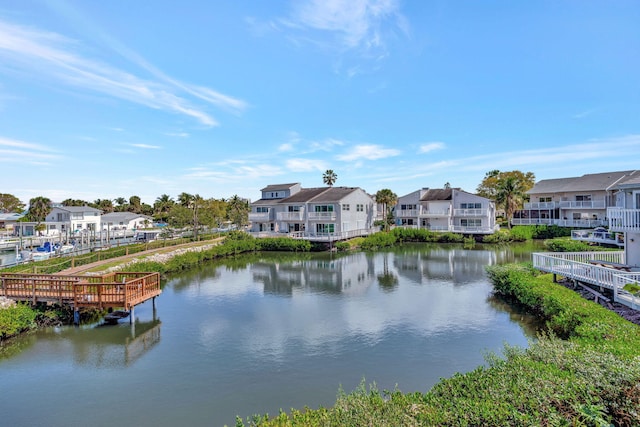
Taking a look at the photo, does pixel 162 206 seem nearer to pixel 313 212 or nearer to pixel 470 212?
pixel 313 212

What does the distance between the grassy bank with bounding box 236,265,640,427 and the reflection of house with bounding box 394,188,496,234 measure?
41468 millimetres

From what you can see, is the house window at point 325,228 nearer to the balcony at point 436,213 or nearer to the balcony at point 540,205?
the balcony at point 436,213

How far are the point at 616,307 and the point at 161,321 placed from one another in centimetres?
1897

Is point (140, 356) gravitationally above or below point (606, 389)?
below

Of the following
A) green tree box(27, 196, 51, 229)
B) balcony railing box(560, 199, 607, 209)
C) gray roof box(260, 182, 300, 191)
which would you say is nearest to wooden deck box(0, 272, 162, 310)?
gray roof box(260, 182, 300, 191)

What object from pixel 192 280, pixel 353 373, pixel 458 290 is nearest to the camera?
pixel 353 373

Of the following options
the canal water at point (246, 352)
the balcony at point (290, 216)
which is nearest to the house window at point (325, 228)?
the balcony at point (290, 216)

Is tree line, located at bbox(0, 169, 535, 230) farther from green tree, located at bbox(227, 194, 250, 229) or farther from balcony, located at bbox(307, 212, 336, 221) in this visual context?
balcony, located at bbox(307, 212, 336, 221)

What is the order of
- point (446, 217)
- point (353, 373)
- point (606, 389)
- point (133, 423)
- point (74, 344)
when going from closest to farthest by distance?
point (606, 389) < point (133, 423) < point (353, 373) < point (74, 344) < point (446, 217)

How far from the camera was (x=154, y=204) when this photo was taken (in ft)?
277

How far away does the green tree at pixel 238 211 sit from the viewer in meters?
59.1

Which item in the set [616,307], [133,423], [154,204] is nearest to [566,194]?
[616,307]

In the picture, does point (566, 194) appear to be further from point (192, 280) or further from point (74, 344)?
point (74, 344)

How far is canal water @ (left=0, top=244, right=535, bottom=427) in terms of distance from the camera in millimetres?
9469
